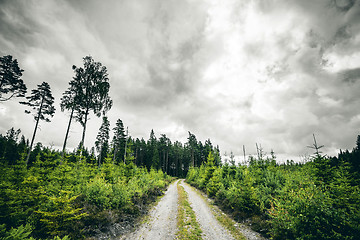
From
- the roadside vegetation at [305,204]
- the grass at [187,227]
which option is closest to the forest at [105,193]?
the roadside vegetation at [305,204]

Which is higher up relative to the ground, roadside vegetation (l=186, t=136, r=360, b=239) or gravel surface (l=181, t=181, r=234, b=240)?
roadside vegetation (l=186, t=136, r=360, b=239)

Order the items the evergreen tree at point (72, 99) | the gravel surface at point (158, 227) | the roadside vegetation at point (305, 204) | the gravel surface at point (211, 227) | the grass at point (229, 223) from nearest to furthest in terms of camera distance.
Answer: the roadside vegetation at point (305, 204), the gravel surface at point (158, 227), the gravel surface at point (211, 227), the grass at point (229, 223), the evergreen tree at point (72, 99)

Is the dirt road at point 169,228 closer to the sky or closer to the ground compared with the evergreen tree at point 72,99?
closer to the ground

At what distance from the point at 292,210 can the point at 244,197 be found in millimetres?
5481

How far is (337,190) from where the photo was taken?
19.1ft

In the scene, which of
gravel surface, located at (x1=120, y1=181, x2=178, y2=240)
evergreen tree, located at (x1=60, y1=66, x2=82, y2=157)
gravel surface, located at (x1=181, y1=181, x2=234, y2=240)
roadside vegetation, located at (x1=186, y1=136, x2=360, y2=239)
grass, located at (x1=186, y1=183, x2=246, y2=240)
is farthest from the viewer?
evergreen tree, located at (x1=60, y1=66, x2=82, y2=157)

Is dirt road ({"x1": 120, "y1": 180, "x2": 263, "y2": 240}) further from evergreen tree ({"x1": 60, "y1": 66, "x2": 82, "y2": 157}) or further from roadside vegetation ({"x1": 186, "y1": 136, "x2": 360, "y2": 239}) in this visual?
evergreen tree ({"x1": 60, "y1": 66, "x2": 82, "y2": 157})

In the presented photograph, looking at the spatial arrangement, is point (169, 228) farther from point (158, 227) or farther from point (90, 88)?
point (90, 88)

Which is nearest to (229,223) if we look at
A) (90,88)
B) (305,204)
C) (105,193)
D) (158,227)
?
(158,227)

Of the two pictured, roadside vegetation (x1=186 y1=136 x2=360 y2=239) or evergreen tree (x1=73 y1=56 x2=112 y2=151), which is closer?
roadside vegetation (x1=186 y1=136 x2=360 y2=239)

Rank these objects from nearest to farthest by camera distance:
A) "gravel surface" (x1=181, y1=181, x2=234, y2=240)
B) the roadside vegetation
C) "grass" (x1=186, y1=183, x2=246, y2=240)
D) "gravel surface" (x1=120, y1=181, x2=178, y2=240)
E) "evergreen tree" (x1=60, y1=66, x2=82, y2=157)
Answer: the roadside vegetation < "gravel surface" (x1=120, y1=181, x2=178, y2=240) < "gravel surface" (x1=181, y1=181, x2=234, y2=240) < "grass" (x1=186, y1=183, x2=246, y2=240) < "evergreen tree" (x1=60, y1=66, x2=82, y2=157)

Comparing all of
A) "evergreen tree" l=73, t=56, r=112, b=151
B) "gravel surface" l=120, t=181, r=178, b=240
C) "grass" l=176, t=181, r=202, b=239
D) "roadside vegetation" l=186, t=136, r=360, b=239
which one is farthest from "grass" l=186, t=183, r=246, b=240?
"evergreen tree" l=73, t=56, r=112, b=151

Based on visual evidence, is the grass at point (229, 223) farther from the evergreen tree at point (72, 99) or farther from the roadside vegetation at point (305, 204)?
the evergreen tree at point (72, 99)

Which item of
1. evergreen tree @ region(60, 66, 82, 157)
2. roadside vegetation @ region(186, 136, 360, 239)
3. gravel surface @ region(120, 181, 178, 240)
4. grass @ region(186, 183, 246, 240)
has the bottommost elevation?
grass @ region(186, 183, 246, 240)
